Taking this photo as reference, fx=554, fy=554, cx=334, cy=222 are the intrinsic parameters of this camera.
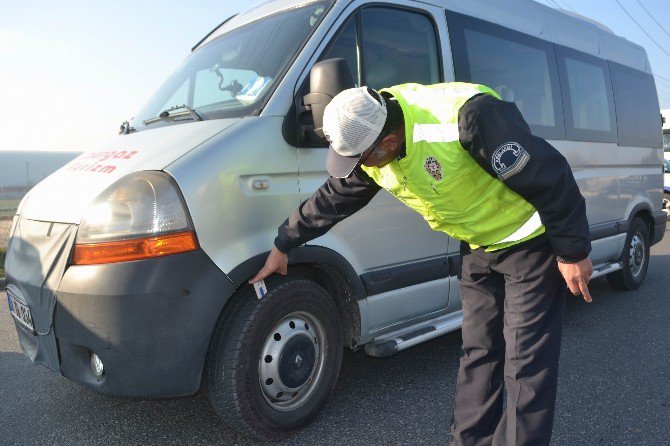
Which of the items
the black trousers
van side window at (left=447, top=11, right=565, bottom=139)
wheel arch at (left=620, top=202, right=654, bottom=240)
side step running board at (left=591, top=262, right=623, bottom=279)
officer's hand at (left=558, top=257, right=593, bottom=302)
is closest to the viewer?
officer's hand at (left=558, top=257, right=593, bottom=302)

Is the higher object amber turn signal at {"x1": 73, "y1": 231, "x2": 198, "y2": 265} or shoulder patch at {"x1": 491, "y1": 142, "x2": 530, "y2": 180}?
shoulder patch at {"x1": 491, "y1": 142, "x2": 530, "y2": 180}

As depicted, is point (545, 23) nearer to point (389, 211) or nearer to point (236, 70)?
point (389, 211)

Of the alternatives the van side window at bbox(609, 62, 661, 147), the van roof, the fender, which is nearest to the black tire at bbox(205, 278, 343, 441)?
the fender

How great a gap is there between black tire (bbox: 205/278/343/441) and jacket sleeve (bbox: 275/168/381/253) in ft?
0.98

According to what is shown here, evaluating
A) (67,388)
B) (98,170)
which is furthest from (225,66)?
(67,388)

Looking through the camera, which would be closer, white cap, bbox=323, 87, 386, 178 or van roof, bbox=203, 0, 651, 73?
white cap, bbox=323, 87, 386, 178

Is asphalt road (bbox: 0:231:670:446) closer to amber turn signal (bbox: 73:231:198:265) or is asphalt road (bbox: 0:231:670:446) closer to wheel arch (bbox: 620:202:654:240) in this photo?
amber turn signal (bbox: 73:231:198:265)

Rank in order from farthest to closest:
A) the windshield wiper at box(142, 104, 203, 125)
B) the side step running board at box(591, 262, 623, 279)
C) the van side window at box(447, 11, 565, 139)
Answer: the side step running board at box(591, 262, 623, 279) < the van side window at box(447, 11, 565, 139) < the windshield wiper at box(142, 104, 203, 125)

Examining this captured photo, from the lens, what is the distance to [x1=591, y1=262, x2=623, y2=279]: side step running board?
478 cm

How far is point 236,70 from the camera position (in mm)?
3068

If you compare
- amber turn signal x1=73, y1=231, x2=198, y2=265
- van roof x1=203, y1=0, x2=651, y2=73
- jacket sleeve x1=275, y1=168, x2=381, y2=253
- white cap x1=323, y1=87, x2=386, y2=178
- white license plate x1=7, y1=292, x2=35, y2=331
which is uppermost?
van roof x1=203, y1=0, x2=651, y2=73

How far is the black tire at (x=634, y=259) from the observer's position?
5500 millimetres

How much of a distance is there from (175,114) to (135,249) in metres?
1.01

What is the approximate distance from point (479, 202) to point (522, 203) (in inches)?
6.1
